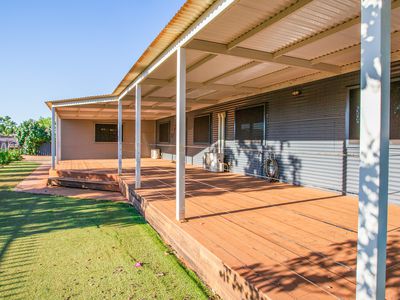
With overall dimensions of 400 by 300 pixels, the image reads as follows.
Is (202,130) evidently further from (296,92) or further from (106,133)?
(106,133)

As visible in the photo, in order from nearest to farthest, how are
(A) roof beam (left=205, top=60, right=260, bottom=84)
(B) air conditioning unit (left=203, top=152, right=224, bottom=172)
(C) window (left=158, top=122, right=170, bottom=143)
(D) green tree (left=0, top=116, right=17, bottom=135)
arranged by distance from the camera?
(A) roof beam (left=205, top=60, right=260, bottom=84), (B) air conditioning unit (left=203, top=152, right=224, bottom=172), (C) window (left=158, top=122, right=170, bottom=143), (D) green tree (left=0, top=116, right=17, bottom=135)

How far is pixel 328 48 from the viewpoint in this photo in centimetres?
399

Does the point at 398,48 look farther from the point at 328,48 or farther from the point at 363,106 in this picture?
the point at 363,106

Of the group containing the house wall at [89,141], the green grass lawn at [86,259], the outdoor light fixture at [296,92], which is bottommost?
the green grass lawn at [86,259]

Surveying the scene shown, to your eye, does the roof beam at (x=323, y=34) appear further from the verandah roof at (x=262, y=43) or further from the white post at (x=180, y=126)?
the white post at (x=180, y=126)

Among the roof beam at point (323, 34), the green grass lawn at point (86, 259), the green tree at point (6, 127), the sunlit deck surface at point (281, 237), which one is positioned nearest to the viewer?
the sunlit deck surface at point (281, 237)

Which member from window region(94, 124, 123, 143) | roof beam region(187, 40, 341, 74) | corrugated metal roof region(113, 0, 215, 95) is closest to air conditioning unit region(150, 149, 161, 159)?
window region(94, 124, 123, 143)

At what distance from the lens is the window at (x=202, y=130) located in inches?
401

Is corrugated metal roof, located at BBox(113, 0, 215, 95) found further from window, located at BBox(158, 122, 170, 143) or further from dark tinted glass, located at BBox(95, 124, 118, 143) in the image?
dark tinted glass, located at BBox(95, 124, 118, 143)

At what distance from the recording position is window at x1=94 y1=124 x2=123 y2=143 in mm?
15492

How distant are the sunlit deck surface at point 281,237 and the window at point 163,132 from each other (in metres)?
9.28

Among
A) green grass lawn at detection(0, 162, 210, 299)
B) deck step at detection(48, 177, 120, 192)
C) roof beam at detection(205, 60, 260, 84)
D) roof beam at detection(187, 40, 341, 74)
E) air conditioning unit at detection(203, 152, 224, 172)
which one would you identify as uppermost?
roof beam at detection(205, 60, 260, 84)

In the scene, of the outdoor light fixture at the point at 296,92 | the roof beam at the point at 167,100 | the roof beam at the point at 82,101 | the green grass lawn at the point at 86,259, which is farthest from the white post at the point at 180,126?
the roof beam at the point at 82,101

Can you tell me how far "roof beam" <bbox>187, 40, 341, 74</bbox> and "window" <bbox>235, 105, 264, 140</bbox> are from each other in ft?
8.51
